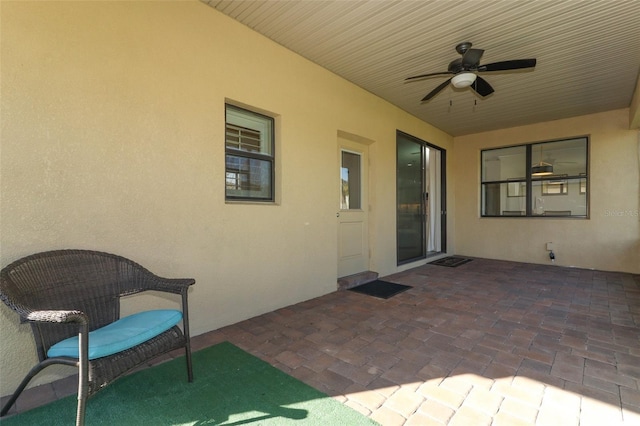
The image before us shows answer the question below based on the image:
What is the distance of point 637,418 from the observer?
5.43 ft

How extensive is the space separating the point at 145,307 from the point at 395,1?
347cm

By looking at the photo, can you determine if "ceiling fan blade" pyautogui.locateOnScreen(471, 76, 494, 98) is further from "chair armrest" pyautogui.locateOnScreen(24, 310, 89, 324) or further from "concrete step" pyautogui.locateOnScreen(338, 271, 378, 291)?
"chair armrest" pyautogui.locateOnScreen(24, 310, 89, 324)

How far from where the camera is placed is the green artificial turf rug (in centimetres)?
166

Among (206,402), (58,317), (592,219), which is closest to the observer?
(58,317)

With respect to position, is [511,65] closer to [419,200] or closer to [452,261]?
[419,200]

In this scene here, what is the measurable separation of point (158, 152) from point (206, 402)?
6.35ft

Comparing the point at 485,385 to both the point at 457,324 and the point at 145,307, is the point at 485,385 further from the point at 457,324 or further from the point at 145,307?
the point at 145,307

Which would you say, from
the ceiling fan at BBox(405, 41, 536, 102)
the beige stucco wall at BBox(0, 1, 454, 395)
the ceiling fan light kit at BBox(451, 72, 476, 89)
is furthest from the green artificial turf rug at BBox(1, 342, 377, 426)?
the ceiling fan light kit at BBox(451, 72, 476, 89)

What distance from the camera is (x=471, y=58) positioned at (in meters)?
3.15

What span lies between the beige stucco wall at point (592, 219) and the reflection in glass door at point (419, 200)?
0.92 metres

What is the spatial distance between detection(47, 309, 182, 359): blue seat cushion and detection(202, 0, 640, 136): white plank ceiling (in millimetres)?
2806

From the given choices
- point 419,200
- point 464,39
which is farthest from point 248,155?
point 419,200

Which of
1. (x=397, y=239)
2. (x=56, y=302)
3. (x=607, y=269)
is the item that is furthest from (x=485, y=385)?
(x=607, y=269)

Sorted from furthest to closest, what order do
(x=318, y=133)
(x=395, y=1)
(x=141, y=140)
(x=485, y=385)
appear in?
(x=318, y=133)
(x=395, y=1)
(x=141, y=140)
(x=485, y=385)
